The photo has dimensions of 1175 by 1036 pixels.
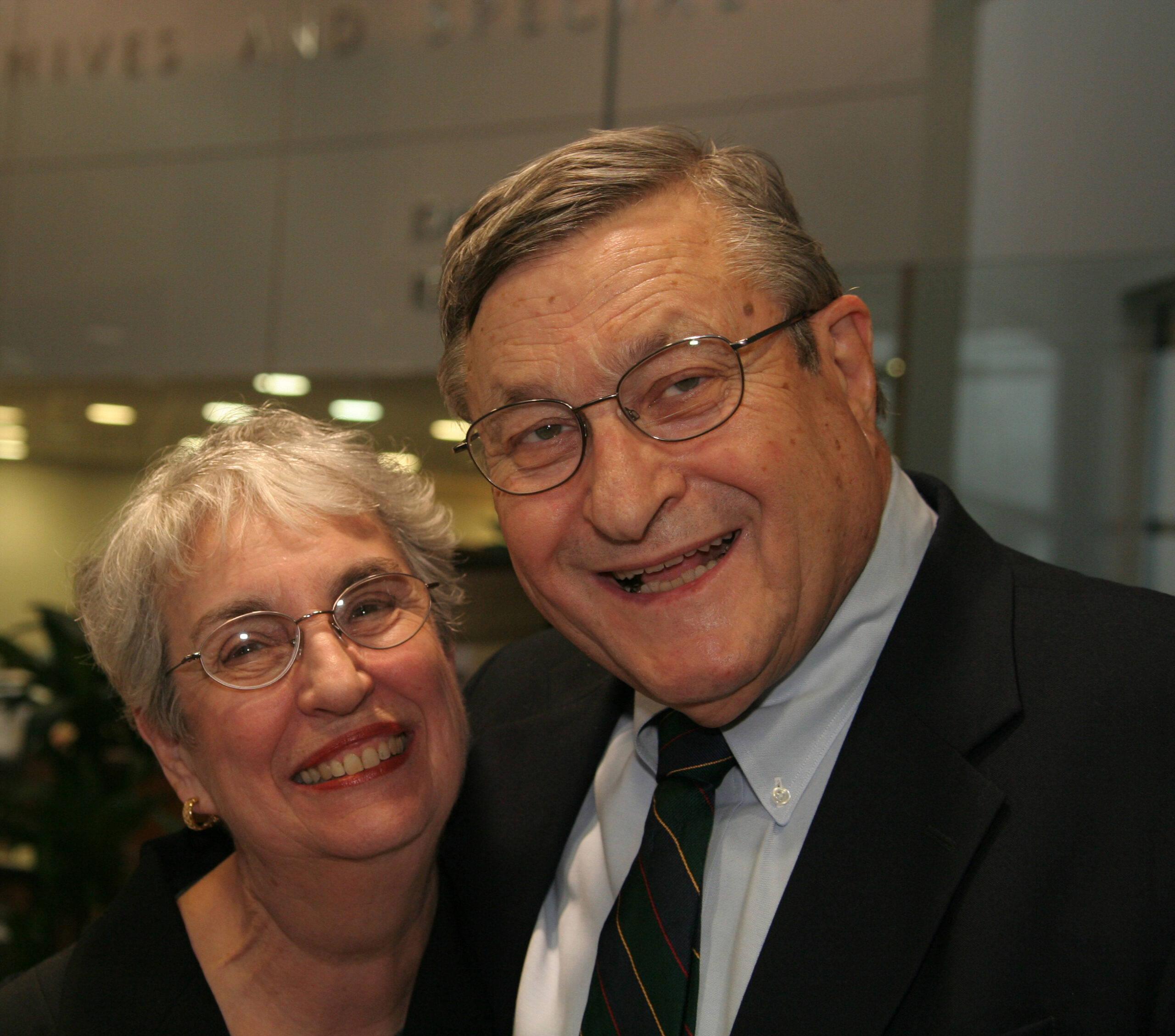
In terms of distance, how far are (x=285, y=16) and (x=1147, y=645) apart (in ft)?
14.0

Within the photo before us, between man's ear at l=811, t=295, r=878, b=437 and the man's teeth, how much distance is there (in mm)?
856

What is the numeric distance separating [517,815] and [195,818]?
0.53 m

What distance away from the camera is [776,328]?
1.37 metres

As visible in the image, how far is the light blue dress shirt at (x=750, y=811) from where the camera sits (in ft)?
4.35

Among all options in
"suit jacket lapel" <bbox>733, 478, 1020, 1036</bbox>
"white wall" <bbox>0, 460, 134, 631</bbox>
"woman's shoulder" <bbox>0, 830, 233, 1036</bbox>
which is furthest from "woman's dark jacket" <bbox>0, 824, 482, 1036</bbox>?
"white wall" <bbox>0, 460, 134, 631</bbox>

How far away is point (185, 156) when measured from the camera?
4.48 metres

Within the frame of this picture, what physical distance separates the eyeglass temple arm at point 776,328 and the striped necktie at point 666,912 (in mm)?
529

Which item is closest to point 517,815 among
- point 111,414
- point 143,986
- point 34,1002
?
point 143,986

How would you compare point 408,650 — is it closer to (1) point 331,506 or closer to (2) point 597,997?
(1) point 331,506

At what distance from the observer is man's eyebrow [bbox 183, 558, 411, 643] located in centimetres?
158

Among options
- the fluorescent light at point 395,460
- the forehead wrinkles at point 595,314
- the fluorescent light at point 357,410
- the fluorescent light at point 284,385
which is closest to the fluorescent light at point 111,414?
the fluorescent light at point 284,385

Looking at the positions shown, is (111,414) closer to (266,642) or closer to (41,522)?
(41,522)

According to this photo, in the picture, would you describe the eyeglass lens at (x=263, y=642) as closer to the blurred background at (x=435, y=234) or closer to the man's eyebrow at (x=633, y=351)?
the man's eyebrow at (x=633, y=351)

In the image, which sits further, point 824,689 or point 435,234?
point 435,234
